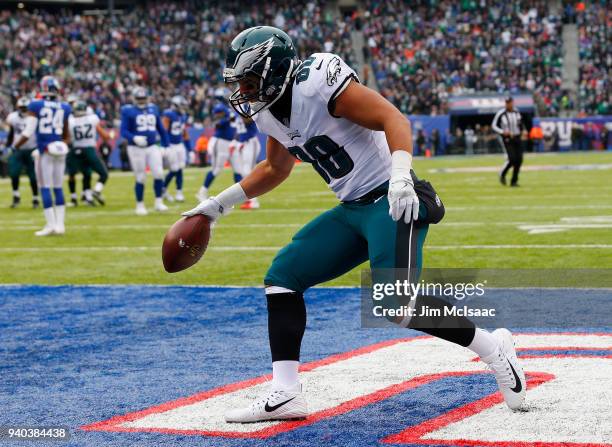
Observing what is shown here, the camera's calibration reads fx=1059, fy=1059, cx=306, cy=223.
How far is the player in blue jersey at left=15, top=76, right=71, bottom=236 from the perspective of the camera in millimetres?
13602

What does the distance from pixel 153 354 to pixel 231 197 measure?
4.76 ft

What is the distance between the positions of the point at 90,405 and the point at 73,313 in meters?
2.97

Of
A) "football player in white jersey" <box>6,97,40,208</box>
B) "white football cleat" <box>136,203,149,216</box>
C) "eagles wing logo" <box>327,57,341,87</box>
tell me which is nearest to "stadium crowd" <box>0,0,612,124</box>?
"football player in white jersey" <box>6,97,40,208</box>

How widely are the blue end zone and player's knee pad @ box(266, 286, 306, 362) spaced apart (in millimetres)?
377

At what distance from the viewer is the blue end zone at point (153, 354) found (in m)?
4.27

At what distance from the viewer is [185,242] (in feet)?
15.8

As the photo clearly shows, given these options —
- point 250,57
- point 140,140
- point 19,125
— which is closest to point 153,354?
point 250,57

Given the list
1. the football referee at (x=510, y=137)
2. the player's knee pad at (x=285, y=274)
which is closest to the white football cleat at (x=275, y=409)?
the player's knee pad at (x=285, y=274)

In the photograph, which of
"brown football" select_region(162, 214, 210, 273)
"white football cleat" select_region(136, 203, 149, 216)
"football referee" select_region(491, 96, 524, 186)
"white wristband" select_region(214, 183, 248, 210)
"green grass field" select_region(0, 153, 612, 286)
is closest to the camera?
"brown football" select_region(162, 214, 210, 273)

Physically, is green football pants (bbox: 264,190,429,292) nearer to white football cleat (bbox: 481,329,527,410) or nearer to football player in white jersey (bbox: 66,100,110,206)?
white football cleat (bbox: 481,329,527,410)

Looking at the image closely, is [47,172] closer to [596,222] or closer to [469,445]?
[596,222]

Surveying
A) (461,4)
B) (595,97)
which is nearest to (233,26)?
(461,4)

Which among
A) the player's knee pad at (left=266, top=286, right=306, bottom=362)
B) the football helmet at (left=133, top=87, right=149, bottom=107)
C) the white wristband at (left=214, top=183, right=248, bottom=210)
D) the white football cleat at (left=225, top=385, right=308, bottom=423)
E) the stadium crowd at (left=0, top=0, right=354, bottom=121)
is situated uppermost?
the stadium crowd at (left=0, top=0, right=354, bottom=121)

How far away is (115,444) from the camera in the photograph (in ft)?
13.1
